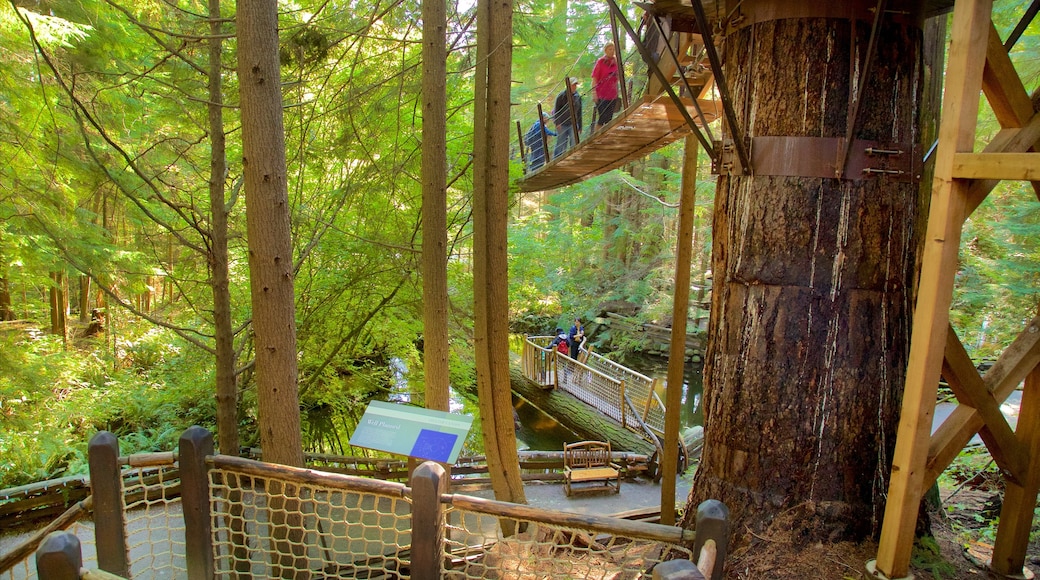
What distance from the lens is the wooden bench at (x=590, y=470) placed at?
6598mm

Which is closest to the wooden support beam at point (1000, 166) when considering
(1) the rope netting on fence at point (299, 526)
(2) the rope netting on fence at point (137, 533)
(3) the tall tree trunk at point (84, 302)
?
(1) the rope netting on fence at point (299, 526)

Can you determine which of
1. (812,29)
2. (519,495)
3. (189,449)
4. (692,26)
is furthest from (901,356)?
(189,449)

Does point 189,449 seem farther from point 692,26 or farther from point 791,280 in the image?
point 692,26

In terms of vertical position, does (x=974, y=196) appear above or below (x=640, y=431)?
above

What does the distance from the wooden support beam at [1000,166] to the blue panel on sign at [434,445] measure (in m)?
1.99

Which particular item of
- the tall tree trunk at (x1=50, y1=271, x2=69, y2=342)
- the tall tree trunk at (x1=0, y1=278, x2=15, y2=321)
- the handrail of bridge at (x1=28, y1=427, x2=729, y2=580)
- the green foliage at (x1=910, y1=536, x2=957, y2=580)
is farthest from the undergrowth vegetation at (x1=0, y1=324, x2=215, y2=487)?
the green foliage at (x1=910, y1=536, x2=957, y2=580)

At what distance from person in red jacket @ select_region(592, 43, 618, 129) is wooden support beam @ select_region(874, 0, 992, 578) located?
4.45 metres

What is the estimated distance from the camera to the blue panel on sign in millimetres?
2207

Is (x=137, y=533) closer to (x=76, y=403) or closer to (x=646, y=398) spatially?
(x=76, y=403)

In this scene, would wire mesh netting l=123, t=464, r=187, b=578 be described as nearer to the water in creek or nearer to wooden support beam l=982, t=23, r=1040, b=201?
the water in creek

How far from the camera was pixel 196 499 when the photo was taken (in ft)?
7.47

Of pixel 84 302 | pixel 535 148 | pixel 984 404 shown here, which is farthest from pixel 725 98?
pixel 84 302

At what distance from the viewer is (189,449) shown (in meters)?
2.24

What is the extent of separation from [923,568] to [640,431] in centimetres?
685
